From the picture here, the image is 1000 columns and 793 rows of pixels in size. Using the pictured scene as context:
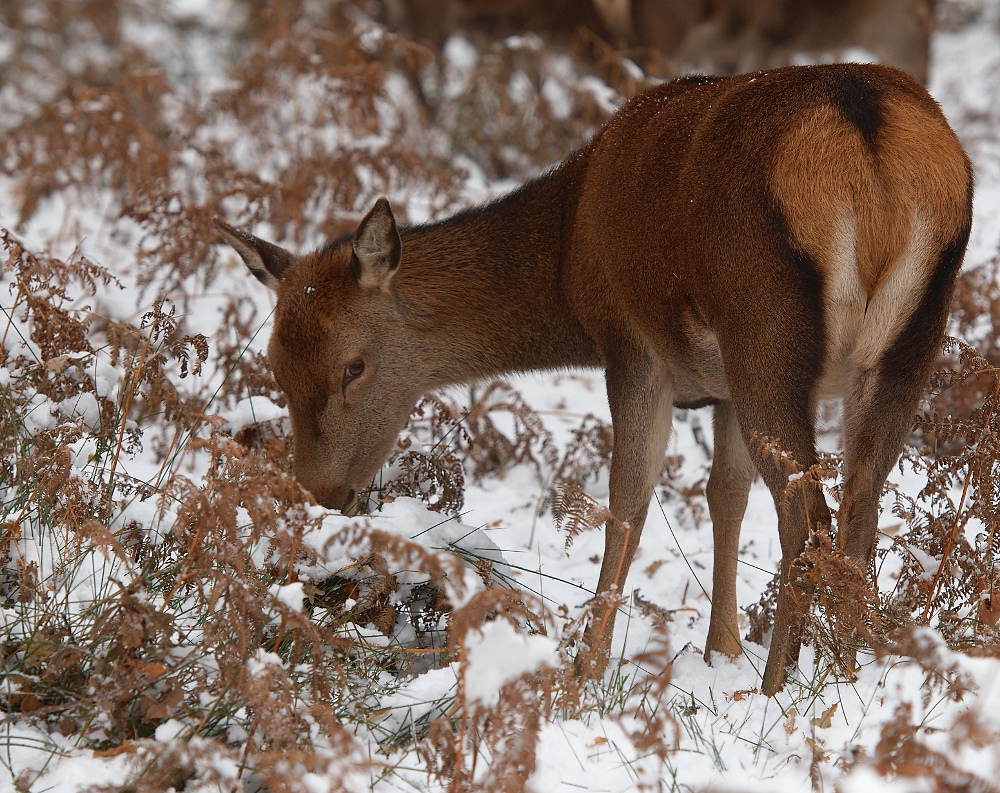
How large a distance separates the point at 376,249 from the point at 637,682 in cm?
212

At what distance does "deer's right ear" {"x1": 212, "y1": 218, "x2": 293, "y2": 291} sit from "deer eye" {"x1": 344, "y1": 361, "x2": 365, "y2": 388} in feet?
2.01

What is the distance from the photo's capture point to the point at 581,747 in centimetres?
314

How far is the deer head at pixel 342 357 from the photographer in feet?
15.2

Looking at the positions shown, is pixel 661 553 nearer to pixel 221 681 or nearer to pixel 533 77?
pixel 221 681

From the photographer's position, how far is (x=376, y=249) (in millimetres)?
4629

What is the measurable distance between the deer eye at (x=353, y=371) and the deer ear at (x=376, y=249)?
352mm

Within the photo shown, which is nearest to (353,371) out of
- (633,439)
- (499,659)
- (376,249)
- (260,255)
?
(376,249)

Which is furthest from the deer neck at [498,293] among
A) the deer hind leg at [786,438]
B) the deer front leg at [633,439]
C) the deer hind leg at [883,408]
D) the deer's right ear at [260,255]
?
the deer hind leg at [883,408]

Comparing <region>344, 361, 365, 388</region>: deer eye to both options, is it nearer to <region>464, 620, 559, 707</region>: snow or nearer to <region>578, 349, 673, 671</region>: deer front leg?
<region>578, 349, 673, 671</region>: deer front leg

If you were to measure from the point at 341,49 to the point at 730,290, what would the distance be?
6.55m

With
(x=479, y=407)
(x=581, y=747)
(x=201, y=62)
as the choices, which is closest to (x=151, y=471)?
(x=479, y=407)

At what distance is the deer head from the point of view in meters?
4.64

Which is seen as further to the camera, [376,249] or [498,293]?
[498,293]

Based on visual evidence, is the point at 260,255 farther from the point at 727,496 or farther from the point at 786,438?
the point at 786,438
